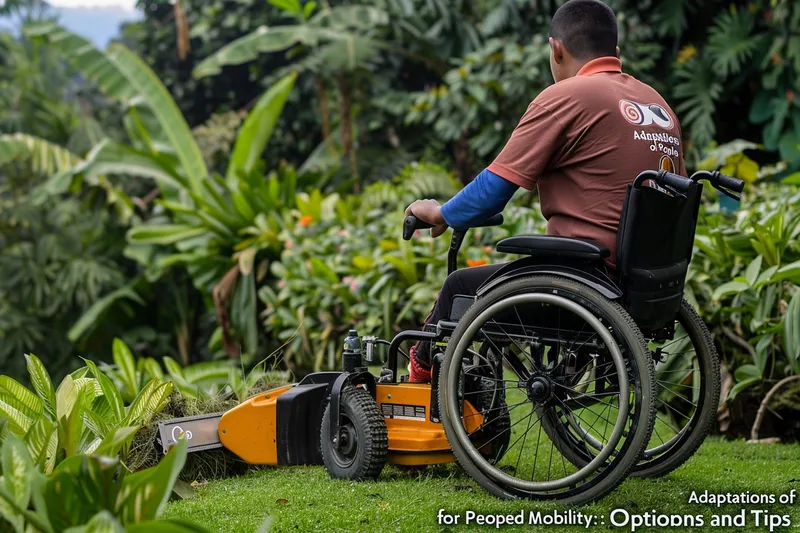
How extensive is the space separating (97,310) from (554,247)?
336 inches

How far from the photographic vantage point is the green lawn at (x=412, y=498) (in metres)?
2.67

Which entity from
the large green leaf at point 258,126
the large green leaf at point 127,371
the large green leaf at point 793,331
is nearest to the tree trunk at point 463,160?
the large green leaf at point 258,126

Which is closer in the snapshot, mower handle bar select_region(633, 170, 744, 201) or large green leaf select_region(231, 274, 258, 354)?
mower handle bar select_region(633, 170, 744, 201)

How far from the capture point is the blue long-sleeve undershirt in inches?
114

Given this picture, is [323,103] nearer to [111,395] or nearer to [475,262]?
[475,262]

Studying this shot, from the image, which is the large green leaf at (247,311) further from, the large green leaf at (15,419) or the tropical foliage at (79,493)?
the tropical foliage at (79,493)

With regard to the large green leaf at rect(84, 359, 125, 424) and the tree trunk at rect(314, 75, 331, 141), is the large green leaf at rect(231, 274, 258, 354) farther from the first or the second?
the large green leaf at rect(84, 359, 125, 424)

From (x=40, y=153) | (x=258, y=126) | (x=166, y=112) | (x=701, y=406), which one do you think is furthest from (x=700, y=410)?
(x=40, y=153)

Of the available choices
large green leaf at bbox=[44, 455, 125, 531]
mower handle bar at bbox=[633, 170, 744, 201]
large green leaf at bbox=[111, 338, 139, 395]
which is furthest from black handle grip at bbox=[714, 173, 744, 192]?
large green leaf at bbox=[111, 338, 139, 395]

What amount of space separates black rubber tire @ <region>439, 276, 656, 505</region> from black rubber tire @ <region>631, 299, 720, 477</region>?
0.43 m

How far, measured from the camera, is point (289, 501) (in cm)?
298

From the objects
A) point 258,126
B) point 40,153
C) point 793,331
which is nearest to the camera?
point 793,331

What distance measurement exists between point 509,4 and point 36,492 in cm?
885

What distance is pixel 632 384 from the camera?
9.14 feet
